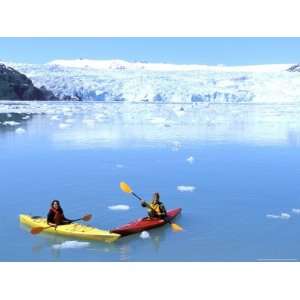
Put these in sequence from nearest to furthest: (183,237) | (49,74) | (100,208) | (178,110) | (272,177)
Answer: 1. (183,237)
2. (100,208)
3. (272,177)
4. (49,74)
5. (178,110)

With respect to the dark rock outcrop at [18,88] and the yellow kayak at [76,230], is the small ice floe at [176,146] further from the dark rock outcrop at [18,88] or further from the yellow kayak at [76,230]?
the yellow kayak at [76,230]

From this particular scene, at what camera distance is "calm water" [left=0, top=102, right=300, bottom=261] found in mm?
5953

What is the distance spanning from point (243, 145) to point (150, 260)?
18.2 feet

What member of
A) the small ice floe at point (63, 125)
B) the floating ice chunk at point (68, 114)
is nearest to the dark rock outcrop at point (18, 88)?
the small ice floe at point (63, 125)

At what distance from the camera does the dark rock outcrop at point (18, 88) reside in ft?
33.3

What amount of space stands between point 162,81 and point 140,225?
5.31 meters

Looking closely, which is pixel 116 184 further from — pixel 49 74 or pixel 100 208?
pixel 49 74

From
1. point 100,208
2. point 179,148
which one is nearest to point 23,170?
point 100,208

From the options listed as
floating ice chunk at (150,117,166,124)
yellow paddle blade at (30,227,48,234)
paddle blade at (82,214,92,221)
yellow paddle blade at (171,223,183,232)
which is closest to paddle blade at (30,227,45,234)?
yellow paddle blade at (30,227,48,234)

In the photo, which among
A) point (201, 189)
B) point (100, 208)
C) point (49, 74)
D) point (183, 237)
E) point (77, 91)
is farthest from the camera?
point (77, 91)

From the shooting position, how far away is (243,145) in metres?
10.8

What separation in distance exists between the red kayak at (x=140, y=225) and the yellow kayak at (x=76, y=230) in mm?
91

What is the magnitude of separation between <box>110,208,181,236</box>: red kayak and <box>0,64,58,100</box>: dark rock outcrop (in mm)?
4162

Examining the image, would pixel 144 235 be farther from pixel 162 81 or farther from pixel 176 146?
pixel 162 81
